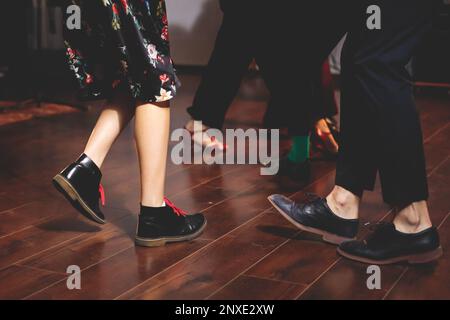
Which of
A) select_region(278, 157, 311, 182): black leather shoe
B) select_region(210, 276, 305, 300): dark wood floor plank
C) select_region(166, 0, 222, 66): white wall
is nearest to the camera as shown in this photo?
select_region(210, 276, 305, 300): dark wood floor plank

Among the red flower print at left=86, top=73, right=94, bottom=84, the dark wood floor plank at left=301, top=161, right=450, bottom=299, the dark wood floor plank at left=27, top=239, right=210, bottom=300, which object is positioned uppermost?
the red flower print at left=86, top=73, right=94, bottom=84

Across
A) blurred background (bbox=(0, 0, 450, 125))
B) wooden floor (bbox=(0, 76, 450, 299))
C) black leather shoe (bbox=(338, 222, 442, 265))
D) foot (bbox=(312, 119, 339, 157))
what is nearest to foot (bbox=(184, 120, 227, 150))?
wooden floor (bbox=(0, 76, 450, 299))

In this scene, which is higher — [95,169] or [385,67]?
[385,67]

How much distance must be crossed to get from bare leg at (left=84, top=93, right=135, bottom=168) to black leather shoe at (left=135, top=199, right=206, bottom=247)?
0.58ft

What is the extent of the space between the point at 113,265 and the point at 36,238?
0.31 meters

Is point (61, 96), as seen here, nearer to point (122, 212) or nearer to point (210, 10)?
point (210, 10)

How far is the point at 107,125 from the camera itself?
1772 mm

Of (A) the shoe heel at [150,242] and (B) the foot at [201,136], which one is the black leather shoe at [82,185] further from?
(B) the foot at [201,136]

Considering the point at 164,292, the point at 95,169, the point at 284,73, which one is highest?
the point at 284,73

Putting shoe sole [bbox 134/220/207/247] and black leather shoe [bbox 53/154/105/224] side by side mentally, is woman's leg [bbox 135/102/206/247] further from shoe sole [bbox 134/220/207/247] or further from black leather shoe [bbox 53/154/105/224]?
black leather shoe [bbox 53/154/105/224]

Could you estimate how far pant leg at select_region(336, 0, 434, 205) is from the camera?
154 cm

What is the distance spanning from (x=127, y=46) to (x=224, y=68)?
1.05 meters

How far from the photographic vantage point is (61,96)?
170 inches

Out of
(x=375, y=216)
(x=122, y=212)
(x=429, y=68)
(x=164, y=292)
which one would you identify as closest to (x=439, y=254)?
(x=375, y=216)
